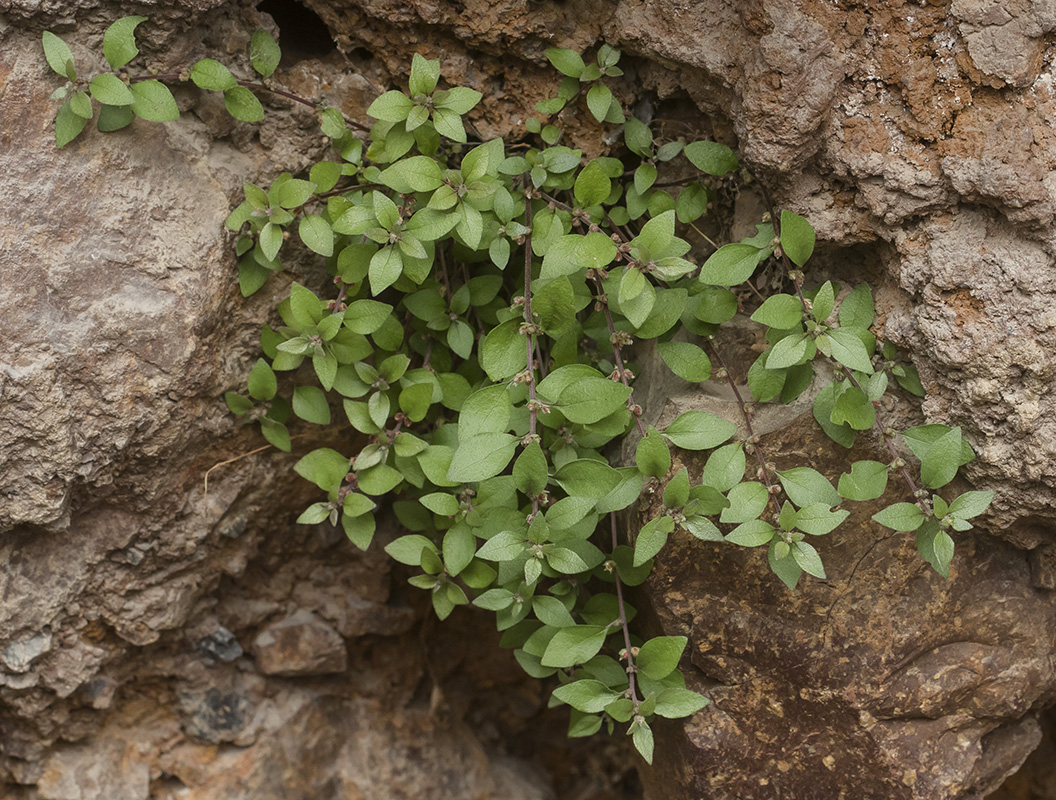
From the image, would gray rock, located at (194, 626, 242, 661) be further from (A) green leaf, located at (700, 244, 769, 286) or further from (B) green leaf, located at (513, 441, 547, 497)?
(A) green leaf, located at (700, 244, 769, 286)

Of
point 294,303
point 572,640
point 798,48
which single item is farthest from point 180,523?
point 798,48

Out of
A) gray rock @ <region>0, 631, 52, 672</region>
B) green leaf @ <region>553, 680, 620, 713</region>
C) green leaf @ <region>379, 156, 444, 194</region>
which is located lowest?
gray rock @ <region>0, 631, 52, 672</region>

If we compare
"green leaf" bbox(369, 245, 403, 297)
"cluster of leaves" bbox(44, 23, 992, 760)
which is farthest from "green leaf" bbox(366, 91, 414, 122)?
"green leaf" bbox(369, 245, 403, 297)

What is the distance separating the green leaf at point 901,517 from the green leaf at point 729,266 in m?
0.49

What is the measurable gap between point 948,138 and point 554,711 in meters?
1.98

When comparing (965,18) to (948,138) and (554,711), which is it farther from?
(554,711)

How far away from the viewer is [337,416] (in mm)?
2064

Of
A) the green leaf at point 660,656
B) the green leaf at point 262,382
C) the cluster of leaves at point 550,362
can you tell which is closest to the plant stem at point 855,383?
the cluster of leaves at point 550,362

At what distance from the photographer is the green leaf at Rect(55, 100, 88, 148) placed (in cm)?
166

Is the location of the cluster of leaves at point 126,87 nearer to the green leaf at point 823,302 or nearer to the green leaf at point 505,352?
the green leaf at point 505,352

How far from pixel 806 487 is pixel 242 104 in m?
1.31

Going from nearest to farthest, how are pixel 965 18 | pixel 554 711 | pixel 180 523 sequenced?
pixel 965 18 → pixel 180 523 → pixel 554 711

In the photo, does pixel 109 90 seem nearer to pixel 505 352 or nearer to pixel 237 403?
pixel 237 403

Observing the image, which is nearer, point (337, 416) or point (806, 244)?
point (806, 244)
